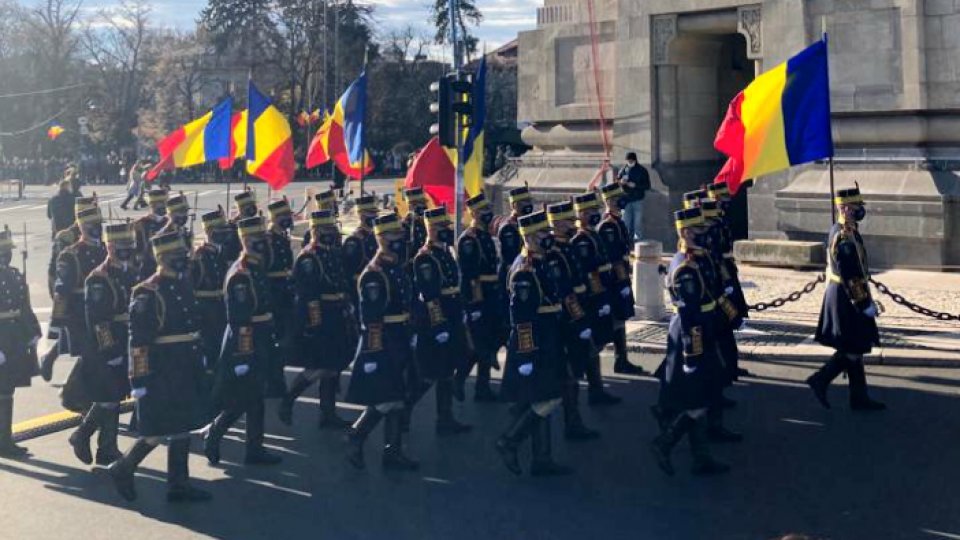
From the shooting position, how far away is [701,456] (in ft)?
28.4

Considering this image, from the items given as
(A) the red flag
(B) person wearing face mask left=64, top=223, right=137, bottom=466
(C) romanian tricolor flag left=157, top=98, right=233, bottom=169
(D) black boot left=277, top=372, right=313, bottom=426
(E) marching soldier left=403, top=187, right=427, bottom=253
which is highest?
(C) romanian tricolor flag left=157, top=98, right=233, bottom=169

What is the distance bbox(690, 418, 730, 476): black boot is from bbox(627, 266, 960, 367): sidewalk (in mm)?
4398

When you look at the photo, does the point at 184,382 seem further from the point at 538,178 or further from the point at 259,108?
the point at 538,178

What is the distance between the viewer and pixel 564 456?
9273mm

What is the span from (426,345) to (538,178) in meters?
14.4

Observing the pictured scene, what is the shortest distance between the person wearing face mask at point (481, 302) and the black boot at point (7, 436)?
12.1 ft

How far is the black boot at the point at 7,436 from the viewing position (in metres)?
9.65

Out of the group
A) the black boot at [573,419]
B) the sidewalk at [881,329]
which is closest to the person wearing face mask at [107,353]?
the black boot at [573,419]

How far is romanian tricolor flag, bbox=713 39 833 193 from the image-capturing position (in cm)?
1212

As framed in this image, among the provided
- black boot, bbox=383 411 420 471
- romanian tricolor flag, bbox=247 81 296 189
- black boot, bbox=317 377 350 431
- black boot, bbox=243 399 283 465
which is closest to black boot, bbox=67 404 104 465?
black boot, bbox=243 399 283 465

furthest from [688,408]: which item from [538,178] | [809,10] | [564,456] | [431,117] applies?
[431,117]

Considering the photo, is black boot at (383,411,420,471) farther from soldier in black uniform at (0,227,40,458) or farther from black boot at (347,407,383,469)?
soldier in black uniform at (0,227,40,458)

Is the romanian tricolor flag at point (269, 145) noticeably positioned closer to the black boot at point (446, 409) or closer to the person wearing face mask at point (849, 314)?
the black boot at point (446, 409)

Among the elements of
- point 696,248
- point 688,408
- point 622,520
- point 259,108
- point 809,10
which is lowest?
point 622,520
